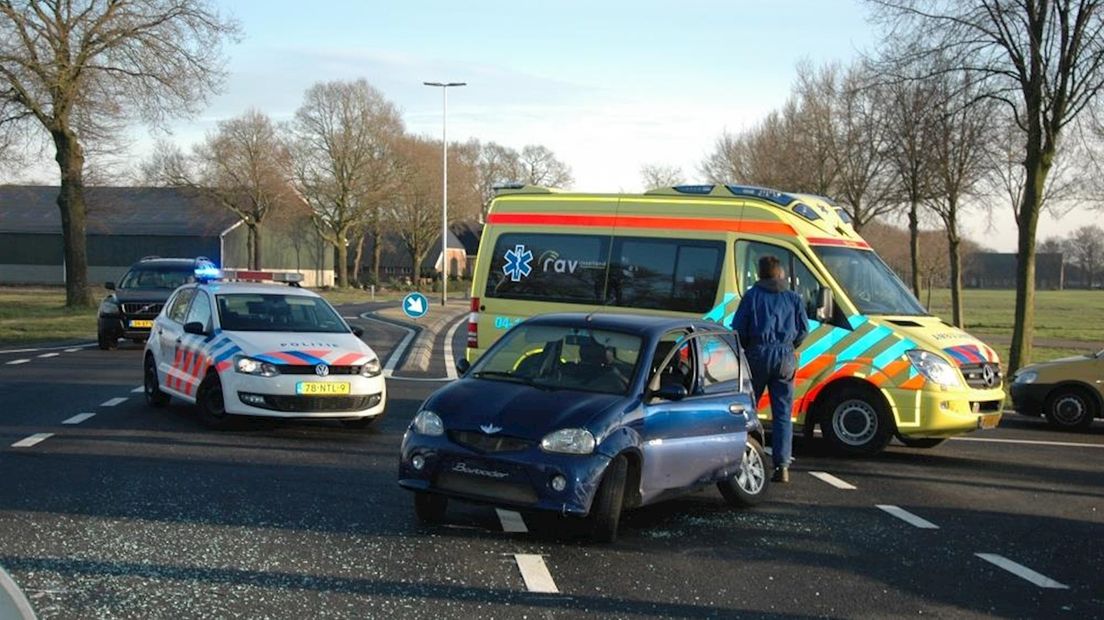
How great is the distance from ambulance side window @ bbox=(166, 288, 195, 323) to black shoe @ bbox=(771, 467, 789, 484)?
727cm

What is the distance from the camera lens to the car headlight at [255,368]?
37.3 ft

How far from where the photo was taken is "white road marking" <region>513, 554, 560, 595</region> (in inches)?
241

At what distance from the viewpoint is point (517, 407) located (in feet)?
24.1

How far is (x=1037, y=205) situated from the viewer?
19625 mm

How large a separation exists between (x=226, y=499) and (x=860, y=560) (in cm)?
437

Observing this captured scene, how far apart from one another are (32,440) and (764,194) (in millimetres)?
7720

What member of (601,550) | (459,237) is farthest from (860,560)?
(459,237)

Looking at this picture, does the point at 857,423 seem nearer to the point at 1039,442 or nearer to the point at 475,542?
the point at 1039,442

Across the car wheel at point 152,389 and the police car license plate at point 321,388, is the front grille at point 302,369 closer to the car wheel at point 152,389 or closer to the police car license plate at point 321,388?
the police car license plate at point 321,388

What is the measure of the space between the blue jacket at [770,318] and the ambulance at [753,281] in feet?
5.69

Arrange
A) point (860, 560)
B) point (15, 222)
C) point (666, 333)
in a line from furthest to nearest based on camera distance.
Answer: point (15, 222) → point (666, 333) → point (860, 560)

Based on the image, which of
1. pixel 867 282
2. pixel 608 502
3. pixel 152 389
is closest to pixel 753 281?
pixel 867 282

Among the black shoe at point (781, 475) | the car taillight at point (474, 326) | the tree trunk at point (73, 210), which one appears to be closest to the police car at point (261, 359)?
the car taillight at point (474, 326)

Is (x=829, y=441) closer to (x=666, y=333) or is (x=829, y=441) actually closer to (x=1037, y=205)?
(x=666, y=333)
